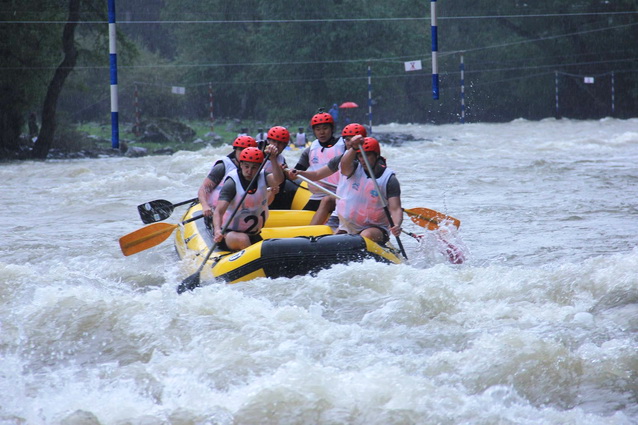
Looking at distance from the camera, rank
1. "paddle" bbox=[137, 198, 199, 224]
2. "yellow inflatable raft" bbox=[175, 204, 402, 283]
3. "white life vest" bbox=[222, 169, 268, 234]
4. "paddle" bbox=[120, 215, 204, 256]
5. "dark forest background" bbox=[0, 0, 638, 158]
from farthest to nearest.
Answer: "dark forest background" bbox=[0, 0, 638, 158], "paddle" bbox=[137, 198, 199, 224], "paddle" bbox=[120, 215, 204, 256], "white life vest" bbox=[222, 169, 268, 234], "yellow inflatable raft" bbox=[175, 204, 402, 283]

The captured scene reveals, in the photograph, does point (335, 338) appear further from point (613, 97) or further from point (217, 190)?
point (613, 97)

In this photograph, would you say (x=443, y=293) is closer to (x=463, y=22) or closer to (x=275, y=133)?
(x=275, y=133)

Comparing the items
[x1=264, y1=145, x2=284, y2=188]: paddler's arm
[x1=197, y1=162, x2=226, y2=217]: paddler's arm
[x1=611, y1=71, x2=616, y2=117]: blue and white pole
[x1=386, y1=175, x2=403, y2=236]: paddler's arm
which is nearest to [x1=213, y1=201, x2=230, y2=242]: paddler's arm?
[x1=264, y1=145, x2=284, y2=188]: paddler's arm

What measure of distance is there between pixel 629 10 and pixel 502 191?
22007mm

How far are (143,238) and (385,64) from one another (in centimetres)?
2803

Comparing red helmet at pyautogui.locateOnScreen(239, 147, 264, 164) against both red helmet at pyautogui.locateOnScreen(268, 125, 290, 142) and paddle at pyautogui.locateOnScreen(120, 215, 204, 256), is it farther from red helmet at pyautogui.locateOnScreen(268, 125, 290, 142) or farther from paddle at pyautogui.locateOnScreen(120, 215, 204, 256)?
paddle at pyautogui.locateOnScreen(120, 215, 204, 256)

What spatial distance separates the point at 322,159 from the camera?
24.2 feet

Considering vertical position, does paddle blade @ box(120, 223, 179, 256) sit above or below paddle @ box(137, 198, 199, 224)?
below

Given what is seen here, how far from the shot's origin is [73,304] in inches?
209

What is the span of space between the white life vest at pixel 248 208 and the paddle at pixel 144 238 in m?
1.00

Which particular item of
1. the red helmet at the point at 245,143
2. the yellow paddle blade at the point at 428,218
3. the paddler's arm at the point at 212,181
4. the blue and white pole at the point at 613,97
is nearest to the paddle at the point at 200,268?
the red helmet at the point at 245,143

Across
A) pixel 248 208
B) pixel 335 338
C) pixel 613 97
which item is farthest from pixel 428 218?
pixel 613 97

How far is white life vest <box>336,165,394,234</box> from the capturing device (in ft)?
20.5

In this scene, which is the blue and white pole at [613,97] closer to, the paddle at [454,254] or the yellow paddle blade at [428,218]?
the yellow paddle blade at [428,218]
